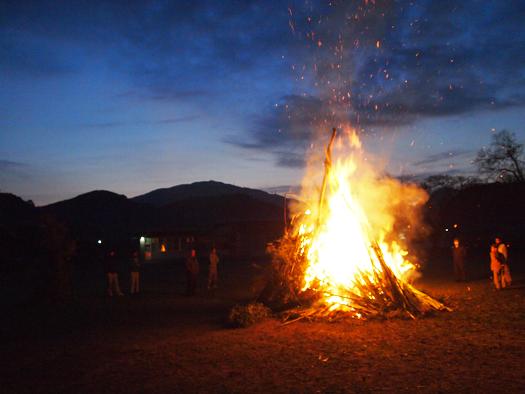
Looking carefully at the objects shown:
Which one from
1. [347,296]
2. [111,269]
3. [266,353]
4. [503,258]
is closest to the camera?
[266,353]

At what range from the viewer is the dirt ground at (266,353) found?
6250 mm

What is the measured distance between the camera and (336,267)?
38.2ft

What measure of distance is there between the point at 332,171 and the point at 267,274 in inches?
126

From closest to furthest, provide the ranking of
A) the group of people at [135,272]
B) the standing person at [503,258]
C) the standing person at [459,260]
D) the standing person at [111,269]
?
1. the standing person at [503,258]
2. the group of people at [135,272]
3. the standing person at [111,269]
4. the standing person at [459,260]

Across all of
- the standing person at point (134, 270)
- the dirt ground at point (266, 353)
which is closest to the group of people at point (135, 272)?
the standing person at point (134, 270)

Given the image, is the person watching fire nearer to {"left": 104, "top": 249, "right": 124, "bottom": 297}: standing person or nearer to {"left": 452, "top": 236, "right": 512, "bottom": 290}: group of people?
{"left": 452, "top": 236, "right": 512, "bottom": 290}: group of people

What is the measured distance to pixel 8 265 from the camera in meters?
26.5

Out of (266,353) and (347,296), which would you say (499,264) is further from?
(266,353)

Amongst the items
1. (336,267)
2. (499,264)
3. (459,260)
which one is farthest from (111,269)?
(499,264)

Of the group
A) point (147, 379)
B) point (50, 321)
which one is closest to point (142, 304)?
point (50, 321)

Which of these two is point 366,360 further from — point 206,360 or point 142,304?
point 142,304

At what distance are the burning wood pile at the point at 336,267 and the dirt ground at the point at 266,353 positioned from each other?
24.0 inches

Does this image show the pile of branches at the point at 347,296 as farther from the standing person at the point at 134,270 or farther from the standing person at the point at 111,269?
the standing person at the point at 111,269

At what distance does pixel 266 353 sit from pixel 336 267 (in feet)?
13.9
